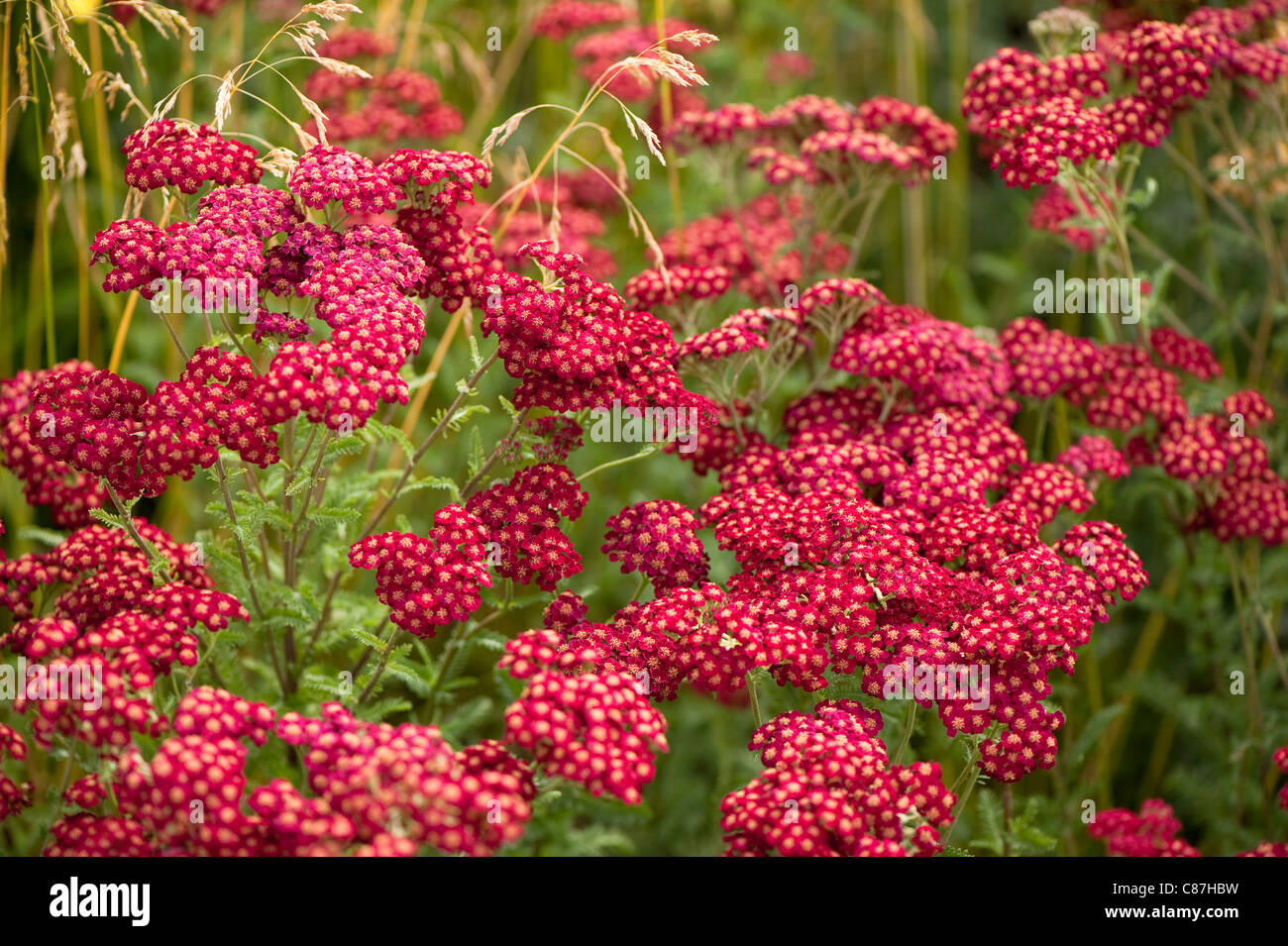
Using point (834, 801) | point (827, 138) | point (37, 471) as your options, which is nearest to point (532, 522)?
point (834, 801)

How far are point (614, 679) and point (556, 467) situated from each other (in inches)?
41.8

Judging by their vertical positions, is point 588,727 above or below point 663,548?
below

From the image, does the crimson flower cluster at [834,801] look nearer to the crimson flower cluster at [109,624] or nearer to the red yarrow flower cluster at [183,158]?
the crimson flower cluster at [109,624]

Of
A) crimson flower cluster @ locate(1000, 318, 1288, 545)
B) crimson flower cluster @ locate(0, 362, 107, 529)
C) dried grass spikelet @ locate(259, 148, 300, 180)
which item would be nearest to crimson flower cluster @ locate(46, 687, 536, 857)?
crimson flower cluster @ locate(0, 362, 107, 529)

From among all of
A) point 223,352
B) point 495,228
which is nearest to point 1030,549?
point 223,352

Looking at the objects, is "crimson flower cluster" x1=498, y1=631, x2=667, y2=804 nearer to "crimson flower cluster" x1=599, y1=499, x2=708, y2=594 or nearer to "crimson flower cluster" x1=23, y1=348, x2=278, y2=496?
"crimson flower cluster" x1=599, y1=499, x2=708, y2=594

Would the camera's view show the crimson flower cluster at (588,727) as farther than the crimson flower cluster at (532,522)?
No

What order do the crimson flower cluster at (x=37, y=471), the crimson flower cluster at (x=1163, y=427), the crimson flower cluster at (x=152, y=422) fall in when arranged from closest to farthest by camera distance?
the crimson flower cluster at (x=152, y=422)
the crimson flower cluster at (x=37, y=471)
the crimson flower cluster at (x=1163, y=427)

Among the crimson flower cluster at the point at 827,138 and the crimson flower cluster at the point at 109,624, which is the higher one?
the crimson flower cluster at the point at 827,138

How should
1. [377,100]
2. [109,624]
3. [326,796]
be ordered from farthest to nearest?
[377,100]
[109,624]
[326,796]

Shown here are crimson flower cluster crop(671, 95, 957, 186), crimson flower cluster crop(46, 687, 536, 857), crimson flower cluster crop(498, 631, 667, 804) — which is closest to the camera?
crimson flower cluster crop(46, 687, 536, 857)

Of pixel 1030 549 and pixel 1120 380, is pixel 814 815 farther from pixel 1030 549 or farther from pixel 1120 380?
pixel 1120 380

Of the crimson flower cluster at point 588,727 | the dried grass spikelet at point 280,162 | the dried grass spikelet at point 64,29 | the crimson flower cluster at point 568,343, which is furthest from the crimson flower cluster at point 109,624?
the dried grass spikelet at point 64,29

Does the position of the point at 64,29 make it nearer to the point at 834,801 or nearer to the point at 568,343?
the point at 568,343
